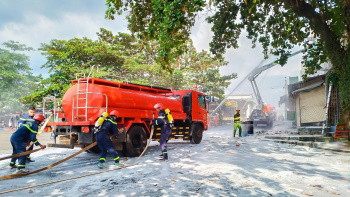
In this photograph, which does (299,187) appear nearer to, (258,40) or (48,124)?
(48,124)

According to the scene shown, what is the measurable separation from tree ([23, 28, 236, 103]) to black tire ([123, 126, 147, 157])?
12.9 feet

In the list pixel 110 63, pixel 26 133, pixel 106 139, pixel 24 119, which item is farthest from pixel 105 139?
pixel 110 63

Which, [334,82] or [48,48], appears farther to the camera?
[48,48]

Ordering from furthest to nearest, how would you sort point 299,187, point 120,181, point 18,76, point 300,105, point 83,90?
1. point 18,76
2. point 300,105
3. point 83,90
4. point 120,181
5. point 299,187

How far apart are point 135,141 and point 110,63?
1269 centimetres

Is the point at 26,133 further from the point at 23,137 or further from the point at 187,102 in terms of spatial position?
the point at 187,102

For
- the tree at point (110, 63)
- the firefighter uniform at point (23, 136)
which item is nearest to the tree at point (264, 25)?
the tree at point (110, 63)

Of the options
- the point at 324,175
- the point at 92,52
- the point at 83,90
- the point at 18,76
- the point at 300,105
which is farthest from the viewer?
the point at 18,76

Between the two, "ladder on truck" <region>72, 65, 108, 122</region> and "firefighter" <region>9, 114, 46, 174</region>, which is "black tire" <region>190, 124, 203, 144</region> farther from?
"firefighter" <region>9, 114, 46, 174</region>

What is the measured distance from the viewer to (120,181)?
5023mm

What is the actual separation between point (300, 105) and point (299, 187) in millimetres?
17739

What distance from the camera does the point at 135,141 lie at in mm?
8336

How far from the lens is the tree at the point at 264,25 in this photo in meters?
7.12

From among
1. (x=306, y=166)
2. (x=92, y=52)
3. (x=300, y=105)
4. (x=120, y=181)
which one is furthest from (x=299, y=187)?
(x=300, y=105)
